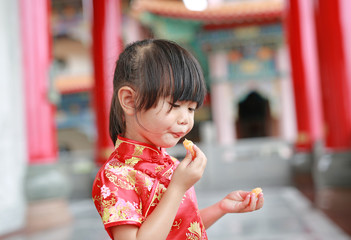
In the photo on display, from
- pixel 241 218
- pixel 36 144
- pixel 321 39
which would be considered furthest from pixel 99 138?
pixel 321 39

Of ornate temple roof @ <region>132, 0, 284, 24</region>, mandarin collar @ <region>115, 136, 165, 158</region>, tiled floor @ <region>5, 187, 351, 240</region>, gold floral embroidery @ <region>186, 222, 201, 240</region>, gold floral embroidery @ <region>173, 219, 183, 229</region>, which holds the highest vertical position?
ornate temple roof @ <region>132, 0, 284, 24</region>

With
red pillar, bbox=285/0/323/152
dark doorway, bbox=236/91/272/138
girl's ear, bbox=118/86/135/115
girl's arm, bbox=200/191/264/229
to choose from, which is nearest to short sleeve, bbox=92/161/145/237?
girl's ear, bbox=118/86/135/115

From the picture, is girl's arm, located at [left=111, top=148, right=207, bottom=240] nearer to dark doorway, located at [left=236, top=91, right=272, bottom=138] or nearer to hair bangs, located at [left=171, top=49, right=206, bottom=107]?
hair bangs, located at [left=171, top=49, right=206, bottom=107]

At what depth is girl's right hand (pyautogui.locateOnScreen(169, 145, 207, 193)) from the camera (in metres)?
0.76

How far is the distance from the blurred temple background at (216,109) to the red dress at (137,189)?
25 cm

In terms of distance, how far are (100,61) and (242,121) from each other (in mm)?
8141

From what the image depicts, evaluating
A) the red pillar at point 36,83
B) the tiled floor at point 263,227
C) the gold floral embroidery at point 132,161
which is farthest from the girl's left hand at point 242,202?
the red pillar at point 36,83

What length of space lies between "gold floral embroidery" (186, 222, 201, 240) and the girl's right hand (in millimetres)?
109

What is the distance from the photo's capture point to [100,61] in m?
6.27

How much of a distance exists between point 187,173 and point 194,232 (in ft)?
0.47

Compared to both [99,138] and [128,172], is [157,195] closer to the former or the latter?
[128,172]

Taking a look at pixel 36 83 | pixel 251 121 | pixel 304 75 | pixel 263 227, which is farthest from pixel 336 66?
pixel 251 121

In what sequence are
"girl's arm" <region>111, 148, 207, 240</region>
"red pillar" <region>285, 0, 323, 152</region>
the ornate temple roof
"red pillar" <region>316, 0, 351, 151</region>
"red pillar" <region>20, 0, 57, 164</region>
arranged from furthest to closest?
the ornate temple roof
"red pillar" <region>285, 0, 323, 152</region>
"red pillar" <region>316, 0, 351, 151</region>
"red pillar" <region>20, 0, 57, 164</region>
"girl's arm" <region>111, 148, 207, 240</region>

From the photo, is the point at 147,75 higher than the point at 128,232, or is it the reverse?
the point at 147,75
